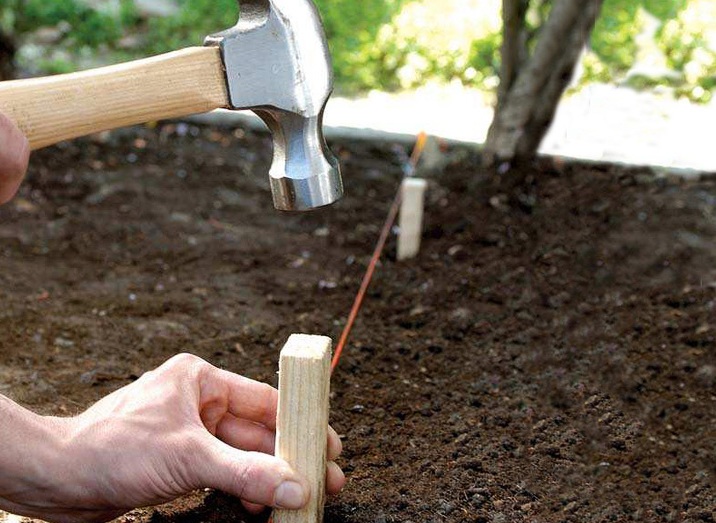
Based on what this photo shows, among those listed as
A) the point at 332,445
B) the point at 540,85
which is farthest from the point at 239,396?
the point at 540,85

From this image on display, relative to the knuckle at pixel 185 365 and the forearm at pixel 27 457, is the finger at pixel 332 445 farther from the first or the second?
the forearm at pixel 27 457

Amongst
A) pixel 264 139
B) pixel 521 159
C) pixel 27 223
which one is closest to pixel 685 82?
pixel 521 159

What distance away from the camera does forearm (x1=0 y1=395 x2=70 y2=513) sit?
176 cm

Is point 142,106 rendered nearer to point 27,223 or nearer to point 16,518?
point 16,518

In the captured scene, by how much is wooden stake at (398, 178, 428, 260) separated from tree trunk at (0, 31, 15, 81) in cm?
282

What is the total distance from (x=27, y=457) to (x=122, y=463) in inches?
7.1

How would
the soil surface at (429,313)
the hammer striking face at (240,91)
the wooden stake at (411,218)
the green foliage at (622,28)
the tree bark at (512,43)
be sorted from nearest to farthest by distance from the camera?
the hammer striking face at (240,91), the soil surface at (429,313), the wooden stake at (411,218), the tree bark at (512,43), the green foliage at (622,28)

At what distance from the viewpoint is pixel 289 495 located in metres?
1.81

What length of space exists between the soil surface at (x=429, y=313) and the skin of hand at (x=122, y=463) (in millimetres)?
272

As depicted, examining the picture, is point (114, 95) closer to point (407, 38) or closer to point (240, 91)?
point (240, 91)

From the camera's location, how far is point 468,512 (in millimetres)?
2100

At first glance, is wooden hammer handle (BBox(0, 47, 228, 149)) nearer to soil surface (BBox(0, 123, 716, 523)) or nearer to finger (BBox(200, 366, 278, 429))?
finger (BBox(200, 366, 278, 429))

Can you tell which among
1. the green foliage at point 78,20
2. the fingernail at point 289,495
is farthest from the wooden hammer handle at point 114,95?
the green foliage at point 78,20

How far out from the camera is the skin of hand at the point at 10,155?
5.62 ft
